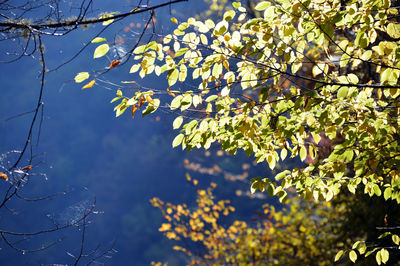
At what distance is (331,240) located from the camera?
6.33 meters

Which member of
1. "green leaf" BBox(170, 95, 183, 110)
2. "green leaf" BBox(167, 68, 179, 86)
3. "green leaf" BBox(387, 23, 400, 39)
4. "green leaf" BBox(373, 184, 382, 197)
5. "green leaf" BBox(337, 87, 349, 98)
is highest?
"green leaf" BBox(167, 68, 179, 86)

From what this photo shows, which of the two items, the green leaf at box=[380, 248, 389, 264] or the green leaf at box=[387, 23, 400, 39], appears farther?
the green leaf at box=[380, 248, 389, 264]

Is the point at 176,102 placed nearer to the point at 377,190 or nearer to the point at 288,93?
the point at 288,93

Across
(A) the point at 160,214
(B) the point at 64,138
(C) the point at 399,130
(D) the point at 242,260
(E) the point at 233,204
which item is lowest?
(C) the point at 399,130

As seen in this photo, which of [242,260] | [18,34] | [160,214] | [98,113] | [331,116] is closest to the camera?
[331,116]

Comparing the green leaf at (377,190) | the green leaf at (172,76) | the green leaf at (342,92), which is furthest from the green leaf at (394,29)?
the green leaf at (172,76)

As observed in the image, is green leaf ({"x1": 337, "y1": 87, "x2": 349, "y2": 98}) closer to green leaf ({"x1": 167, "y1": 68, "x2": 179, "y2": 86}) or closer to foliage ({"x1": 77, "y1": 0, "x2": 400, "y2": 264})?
foliage ({"x1": 77, "y1": 0, "x2": 400, "y2": 264})

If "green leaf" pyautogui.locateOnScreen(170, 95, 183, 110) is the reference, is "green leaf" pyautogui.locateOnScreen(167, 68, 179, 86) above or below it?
above

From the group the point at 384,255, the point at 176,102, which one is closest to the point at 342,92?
the point at 176,102

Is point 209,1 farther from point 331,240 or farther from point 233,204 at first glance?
point 331,240

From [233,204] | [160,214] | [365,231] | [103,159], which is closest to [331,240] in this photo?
[365,231]

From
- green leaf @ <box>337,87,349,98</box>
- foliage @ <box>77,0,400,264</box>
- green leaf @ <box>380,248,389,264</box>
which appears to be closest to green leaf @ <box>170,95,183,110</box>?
foliage @ <box>77,0,400,264</box>

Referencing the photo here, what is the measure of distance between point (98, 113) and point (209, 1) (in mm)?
6612

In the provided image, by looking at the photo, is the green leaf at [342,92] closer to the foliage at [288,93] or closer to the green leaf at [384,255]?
the foliage at [288,93]
